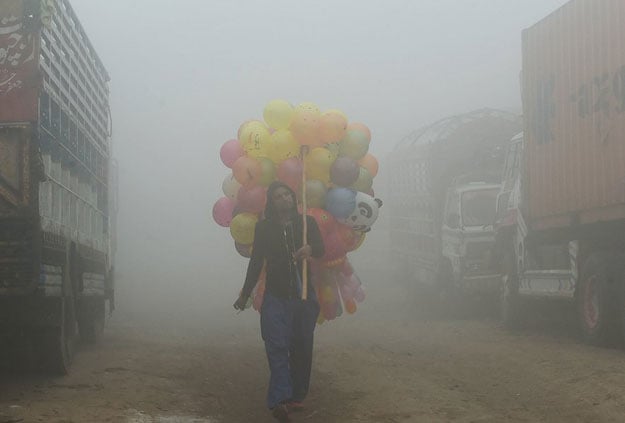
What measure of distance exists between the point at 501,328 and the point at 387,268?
40.6 feet

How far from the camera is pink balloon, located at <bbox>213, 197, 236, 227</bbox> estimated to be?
8602 mm

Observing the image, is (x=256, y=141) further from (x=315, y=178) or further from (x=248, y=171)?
(x=315, y=178)

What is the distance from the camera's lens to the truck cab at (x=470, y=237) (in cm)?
1603

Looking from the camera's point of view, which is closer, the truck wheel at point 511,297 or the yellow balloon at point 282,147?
the yellow balloon at point 282,147

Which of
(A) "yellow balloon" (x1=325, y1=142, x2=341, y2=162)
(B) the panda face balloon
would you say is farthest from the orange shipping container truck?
(A) "yellow balloon" (x1=325, y1=142, x2=341, y2=162)

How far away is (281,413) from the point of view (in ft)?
22.0

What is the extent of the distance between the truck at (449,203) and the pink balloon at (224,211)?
8.09 meters

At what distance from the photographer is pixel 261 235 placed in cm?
726

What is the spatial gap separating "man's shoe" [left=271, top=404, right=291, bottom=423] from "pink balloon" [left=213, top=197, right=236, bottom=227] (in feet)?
7.61

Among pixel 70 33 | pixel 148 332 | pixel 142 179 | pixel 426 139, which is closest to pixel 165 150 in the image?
pixel 142 179

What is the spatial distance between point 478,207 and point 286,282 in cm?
1000

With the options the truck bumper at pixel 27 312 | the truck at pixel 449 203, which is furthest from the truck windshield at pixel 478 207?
the truck bumper at pixel 27 312

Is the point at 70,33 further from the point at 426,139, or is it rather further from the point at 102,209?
the point at 426,139

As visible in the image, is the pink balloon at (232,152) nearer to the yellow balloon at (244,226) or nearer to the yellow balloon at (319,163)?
the yellow balloon at (244,226)
